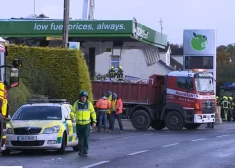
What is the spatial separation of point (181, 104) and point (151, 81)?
6.18ft

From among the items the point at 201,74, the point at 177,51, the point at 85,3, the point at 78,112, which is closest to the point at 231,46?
the point at 177,51

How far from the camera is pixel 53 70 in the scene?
98.1 feet

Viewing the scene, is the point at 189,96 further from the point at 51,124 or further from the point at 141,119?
the point at 51,124

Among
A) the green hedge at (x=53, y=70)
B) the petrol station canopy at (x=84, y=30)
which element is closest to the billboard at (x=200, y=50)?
the petrol station canopy at (x=84, y=30)

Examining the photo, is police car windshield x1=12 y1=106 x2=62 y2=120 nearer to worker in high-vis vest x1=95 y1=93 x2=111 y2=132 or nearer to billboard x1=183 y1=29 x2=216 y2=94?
worker in high-vis vest x1=95 y1=93 x2=111 y2=132

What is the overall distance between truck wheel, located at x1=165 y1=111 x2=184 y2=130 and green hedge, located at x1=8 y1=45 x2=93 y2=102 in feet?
15.2

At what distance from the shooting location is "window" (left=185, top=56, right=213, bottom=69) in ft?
152

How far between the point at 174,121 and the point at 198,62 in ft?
50.2

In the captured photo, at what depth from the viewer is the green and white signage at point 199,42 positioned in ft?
154

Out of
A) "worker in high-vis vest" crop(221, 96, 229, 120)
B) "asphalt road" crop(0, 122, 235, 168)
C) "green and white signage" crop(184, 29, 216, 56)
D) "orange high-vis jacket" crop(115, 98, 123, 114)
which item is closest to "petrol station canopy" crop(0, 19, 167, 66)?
"green and white signage" crop(184, 29, 216, 56)

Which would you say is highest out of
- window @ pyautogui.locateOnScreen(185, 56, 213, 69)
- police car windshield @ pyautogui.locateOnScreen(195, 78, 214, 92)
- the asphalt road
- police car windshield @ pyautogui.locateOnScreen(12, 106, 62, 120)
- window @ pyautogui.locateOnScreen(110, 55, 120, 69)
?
window @ pyautogui.locateOnScreen(110, 55, 120, 69)

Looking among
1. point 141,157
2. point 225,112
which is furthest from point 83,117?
point 225,112

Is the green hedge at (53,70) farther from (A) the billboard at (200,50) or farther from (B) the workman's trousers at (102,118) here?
(A) the billboard at (200,50)

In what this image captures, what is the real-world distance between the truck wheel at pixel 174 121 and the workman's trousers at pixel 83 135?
594 inches
